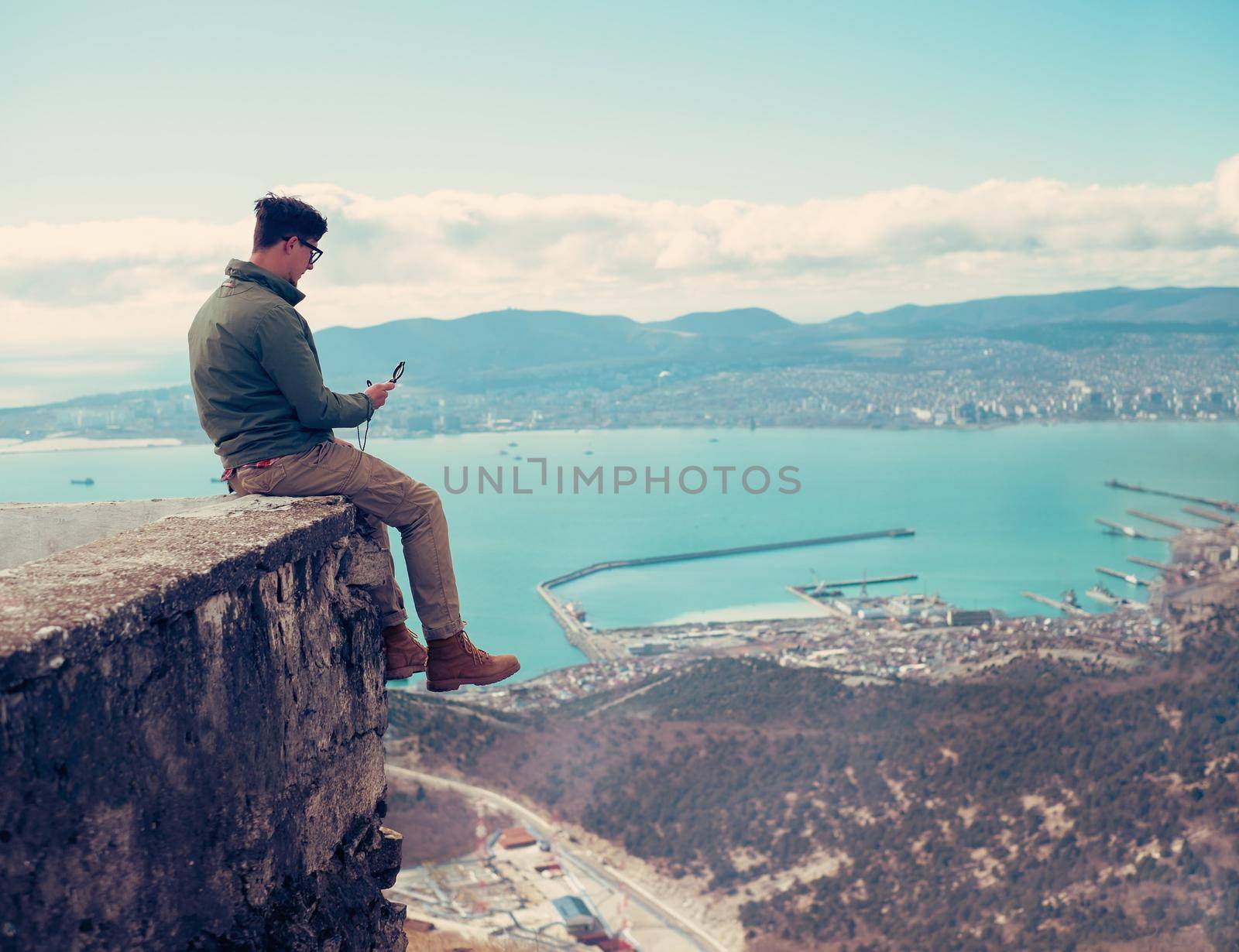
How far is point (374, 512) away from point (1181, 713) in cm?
2439

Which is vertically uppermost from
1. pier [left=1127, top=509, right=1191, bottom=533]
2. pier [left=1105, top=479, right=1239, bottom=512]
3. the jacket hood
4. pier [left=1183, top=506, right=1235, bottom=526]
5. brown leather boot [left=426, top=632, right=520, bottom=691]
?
the jacket hood

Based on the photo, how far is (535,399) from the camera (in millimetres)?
104562

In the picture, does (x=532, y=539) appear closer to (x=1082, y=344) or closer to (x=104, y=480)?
(x=104, y=480)

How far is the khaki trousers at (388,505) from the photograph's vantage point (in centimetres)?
270

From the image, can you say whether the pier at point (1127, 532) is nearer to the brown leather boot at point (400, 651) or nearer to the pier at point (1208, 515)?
the pier at point (1208, 515)

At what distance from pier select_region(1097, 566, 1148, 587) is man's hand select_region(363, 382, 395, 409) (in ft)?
171

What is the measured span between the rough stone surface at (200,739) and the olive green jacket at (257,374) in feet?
0.55

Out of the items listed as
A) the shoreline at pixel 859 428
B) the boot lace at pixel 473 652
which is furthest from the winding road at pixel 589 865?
the shoreline at pixel 859 428

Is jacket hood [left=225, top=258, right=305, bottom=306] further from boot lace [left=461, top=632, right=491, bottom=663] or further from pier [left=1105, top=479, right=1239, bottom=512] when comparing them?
pier [left=1105, top=479, right=1239, bottom=512]

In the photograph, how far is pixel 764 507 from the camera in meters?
70.9

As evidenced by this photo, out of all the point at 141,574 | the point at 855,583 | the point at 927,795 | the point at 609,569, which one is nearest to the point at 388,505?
the point at 141,574

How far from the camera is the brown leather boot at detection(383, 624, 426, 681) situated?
2.84m

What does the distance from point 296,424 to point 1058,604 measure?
45.9m

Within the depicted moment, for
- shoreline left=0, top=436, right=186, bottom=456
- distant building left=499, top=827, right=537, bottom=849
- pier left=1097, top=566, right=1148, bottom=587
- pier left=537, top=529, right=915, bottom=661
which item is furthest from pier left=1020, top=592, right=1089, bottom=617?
shoreline left=0, top=436, right=186, bottom=456
